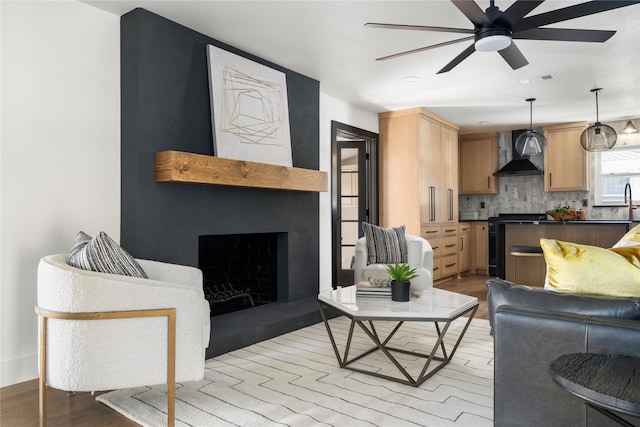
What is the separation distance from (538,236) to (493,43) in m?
3.36

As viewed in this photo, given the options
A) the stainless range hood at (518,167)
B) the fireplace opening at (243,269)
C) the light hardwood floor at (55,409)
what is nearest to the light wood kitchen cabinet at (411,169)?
the stainless range hood at (518,167)

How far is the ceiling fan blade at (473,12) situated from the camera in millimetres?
2252

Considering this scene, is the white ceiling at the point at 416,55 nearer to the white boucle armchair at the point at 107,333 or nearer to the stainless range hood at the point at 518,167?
the stainless range hood at the point at 518,167

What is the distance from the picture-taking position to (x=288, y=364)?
115 inches

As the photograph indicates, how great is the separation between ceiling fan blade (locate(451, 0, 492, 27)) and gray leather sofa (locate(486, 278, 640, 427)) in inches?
58.3

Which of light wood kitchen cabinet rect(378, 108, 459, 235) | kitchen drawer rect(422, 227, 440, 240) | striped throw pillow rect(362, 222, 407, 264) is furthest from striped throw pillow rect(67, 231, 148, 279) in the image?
kitchen drawer rect(422, 227, 440, 240)

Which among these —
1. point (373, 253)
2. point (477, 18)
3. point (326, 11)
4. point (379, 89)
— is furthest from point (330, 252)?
point (477, 18)

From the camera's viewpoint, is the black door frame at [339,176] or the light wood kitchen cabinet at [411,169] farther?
the light wood kitchen cabinet at [411,169]

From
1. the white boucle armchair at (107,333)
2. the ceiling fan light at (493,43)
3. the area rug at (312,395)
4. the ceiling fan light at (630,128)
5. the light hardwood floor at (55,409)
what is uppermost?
the ceiling fan light at (630,128)

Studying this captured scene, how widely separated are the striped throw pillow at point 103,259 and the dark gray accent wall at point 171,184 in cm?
83

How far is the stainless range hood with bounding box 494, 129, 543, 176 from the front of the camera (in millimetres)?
7073

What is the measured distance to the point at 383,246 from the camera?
455 cm

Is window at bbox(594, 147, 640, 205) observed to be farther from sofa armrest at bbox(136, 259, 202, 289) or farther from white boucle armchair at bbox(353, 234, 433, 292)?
sofa armrest at bbox(136, 259, 202, 289)

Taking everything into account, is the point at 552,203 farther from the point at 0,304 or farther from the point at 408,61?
the point at 0,304
